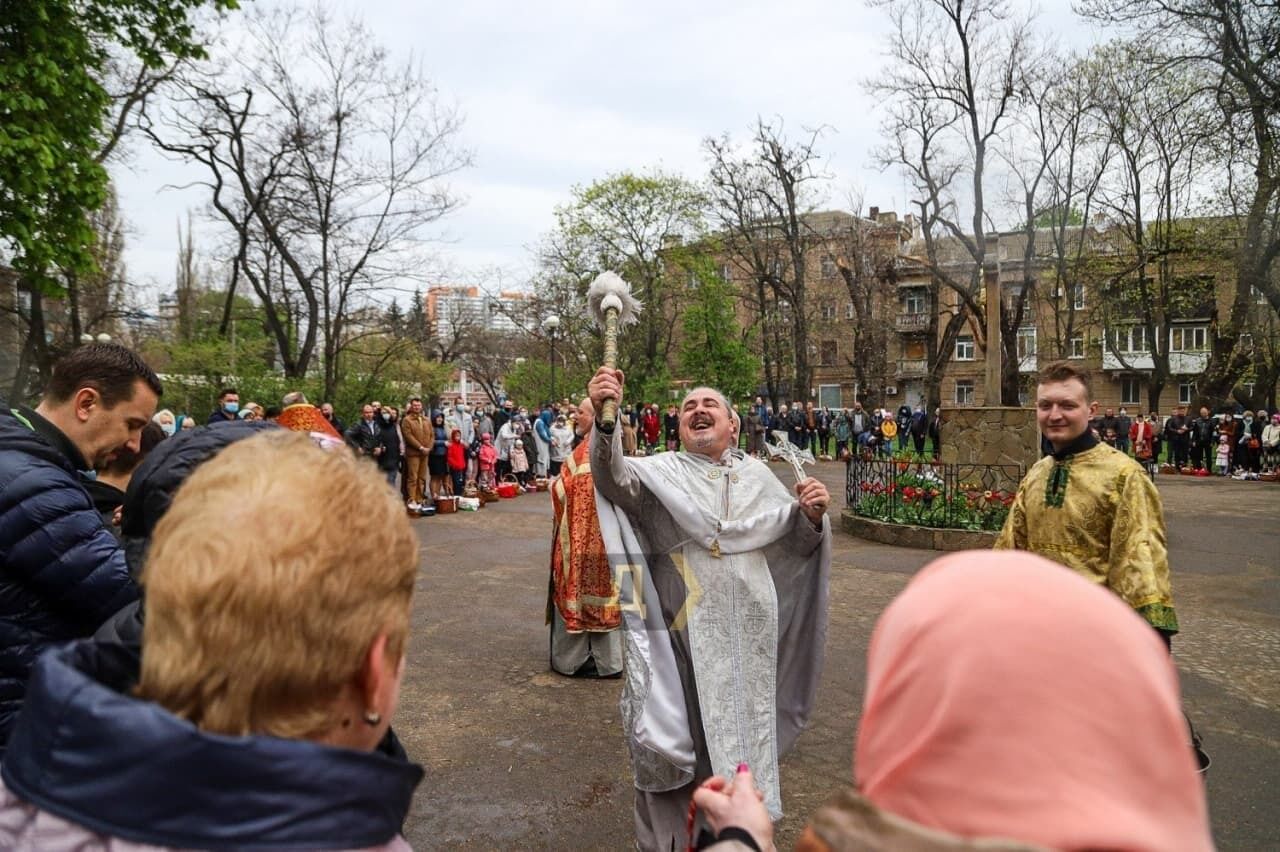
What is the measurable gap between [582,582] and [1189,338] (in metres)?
58.9

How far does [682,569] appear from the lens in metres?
3.48

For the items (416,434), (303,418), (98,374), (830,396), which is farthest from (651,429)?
(830,396)

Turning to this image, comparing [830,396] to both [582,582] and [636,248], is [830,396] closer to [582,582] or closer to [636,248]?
[636,248]

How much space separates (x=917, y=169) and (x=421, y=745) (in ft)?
87.2

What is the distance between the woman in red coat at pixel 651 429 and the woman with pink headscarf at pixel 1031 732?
88.3 ft

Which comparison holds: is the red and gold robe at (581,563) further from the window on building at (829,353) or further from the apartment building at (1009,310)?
the window on building at (829,353)

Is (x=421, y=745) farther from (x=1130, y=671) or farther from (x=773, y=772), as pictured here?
(x=1130, y=671)

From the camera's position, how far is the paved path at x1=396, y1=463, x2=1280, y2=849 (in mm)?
4051

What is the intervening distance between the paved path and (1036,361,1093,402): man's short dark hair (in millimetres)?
2050

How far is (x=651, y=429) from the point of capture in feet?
92.1

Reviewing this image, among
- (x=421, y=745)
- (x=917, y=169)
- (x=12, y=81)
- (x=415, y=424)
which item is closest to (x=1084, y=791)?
(x=421, y=745)

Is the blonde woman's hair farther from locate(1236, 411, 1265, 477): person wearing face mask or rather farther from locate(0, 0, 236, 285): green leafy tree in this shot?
locate(1236, 411, 1265, 477): person wearing face mask

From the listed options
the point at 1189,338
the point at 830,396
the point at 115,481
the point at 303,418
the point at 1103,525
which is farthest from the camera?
the point at 830,396

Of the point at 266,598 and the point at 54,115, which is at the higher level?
the point at 54,115
